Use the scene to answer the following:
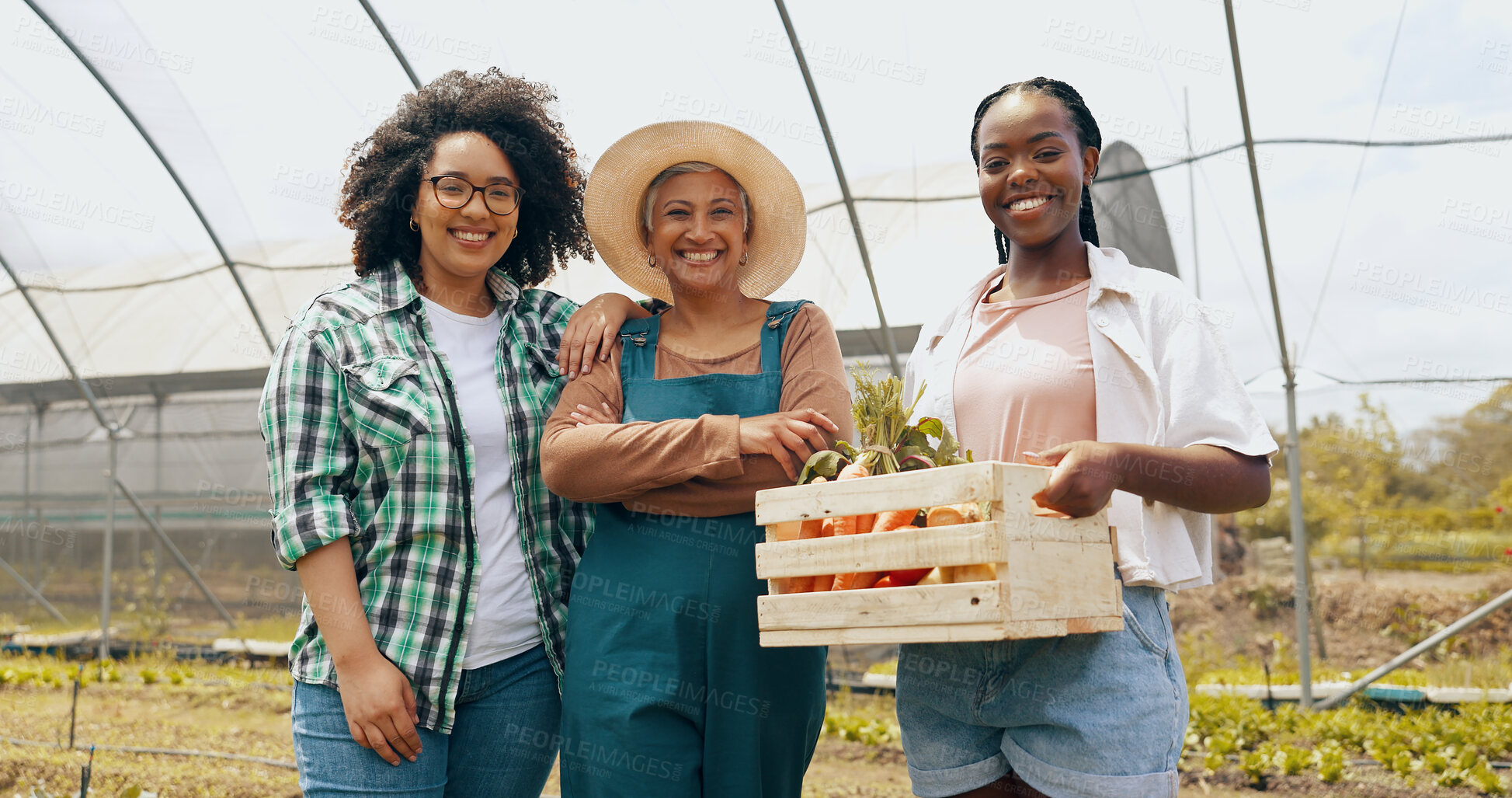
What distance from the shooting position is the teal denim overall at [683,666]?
2.09 metres

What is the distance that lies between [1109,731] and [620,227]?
164cm

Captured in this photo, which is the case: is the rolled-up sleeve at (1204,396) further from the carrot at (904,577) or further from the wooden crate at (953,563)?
the carrot at (904,577)

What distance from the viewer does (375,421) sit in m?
2.13

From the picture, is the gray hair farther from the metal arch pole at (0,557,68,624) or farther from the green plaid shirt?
the metal arch pole at (0,557,68,624)

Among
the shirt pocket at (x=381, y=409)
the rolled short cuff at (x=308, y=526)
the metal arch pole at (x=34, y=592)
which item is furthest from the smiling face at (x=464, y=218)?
the metal arch pole at (x=34, y=592)

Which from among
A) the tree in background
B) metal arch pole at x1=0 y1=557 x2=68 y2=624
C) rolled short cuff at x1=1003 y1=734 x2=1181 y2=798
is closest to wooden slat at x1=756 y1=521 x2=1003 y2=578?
rolled short cuff at x1=1003 y1=734 x2=1181 y2=798

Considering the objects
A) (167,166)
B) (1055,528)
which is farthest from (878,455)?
(167,166)

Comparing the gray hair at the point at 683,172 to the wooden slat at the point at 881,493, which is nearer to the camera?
the wooden slat at the point at 881,493

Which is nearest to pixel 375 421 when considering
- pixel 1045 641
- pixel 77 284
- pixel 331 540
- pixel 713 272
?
pixel 331 540

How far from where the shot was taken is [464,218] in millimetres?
2340

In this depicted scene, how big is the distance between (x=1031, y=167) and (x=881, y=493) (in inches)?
27.4

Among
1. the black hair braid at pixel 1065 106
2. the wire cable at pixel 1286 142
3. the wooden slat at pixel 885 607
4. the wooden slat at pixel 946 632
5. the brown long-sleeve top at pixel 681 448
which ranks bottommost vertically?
the wooden slat at pixel 946 632

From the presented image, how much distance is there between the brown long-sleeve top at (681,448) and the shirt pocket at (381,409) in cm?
28

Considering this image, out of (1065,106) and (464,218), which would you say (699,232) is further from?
(1065,106)
